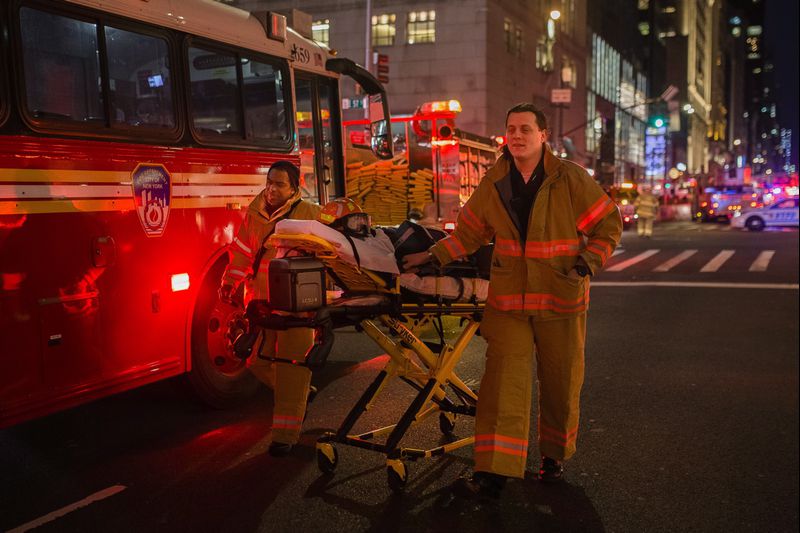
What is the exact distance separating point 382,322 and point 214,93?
2725 millimetres

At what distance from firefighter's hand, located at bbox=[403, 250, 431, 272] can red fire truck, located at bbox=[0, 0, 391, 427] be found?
2.06 m

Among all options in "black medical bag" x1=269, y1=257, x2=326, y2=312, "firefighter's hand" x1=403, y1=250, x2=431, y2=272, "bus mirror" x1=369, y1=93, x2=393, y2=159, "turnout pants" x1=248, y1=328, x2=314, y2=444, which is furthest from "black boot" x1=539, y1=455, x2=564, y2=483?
"bus mirror" x1=369, y1=93, x2=393, y2=159

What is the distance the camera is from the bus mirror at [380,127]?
336 inches

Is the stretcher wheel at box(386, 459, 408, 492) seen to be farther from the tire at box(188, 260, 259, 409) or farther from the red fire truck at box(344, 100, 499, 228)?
the red fire truck at box(344, 100, 499, 228)

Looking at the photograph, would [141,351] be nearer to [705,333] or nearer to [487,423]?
[487,423]

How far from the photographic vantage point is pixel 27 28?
453 cm

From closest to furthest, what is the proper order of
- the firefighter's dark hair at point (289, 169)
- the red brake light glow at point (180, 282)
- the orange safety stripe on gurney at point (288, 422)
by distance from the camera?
1. the orange safety stripe on gurney at point (288, 422)
2. the firefighter's dark hair at point (289, 169)
3. the red brake light glow at point (180, 282)

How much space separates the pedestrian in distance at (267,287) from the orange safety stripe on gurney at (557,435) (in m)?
1.54

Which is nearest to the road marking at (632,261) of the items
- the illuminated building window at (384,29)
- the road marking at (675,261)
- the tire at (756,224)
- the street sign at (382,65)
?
the road marking at (675,261)

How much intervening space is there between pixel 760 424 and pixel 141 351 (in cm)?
475

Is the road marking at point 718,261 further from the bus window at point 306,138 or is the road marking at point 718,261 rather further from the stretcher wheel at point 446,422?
the stretcher wheel at point 446,422

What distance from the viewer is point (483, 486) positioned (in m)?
4.09

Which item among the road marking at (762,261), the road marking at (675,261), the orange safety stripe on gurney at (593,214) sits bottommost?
the road marking at (762,261)

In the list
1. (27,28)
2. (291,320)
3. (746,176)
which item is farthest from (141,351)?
(746,176)
